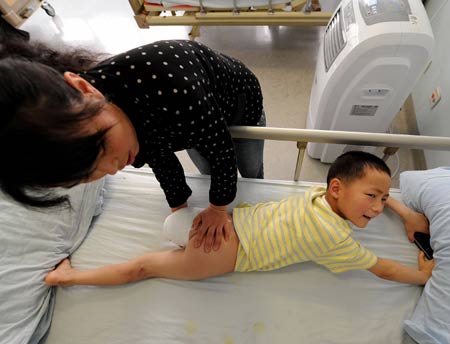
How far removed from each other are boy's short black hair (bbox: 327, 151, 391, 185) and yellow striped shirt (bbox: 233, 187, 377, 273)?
12cm

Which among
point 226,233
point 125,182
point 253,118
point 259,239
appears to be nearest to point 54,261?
point 125,182

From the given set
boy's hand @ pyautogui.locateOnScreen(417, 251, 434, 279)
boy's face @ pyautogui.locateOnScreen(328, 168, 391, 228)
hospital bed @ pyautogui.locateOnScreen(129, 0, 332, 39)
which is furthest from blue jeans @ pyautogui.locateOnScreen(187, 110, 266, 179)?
hospital bed @ pyautogui.locateOnScreen(129, 0, 332, 39)

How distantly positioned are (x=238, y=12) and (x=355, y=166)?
1636 mm

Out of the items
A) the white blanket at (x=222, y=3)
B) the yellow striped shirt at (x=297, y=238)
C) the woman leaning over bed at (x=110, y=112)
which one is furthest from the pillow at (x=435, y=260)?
the white blanket at (x=222, y=3)

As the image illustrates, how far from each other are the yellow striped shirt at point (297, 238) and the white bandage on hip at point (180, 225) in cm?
17

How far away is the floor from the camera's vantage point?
1.90 metres

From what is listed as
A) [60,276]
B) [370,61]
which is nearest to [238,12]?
[370,61]

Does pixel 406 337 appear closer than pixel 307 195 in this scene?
Yes

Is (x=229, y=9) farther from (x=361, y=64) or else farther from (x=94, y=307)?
(x=94, y=307)

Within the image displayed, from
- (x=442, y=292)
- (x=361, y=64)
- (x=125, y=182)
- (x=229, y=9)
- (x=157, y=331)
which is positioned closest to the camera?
(x=442, y=292)

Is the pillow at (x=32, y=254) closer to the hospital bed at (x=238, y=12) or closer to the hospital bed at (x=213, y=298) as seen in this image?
the hospital bed at (x=213, y=298)

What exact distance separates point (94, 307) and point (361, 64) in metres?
1.37

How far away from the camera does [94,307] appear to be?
1067mm

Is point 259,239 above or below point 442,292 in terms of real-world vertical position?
above
